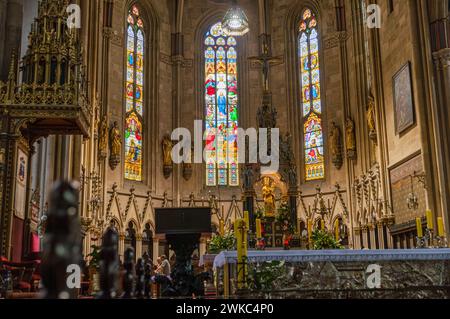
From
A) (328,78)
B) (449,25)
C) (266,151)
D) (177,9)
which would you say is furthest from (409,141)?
(177,9)

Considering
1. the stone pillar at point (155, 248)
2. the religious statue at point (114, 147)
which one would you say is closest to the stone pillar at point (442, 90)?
the stone pillar at point (155, 248)

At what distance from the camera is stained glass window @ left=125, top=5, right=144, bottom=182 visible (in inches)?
912

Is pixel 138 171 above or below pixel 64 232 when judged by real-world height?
above

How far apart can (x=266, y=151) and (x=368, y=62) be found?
18.9 ft

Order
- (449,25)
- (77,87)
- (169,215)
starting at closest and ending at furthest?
(169,215)
(77,87)
(449,25)

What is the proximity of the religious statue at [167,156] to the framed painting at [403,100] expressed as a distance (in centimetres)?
1038

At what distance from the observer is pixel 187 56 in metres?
25.7

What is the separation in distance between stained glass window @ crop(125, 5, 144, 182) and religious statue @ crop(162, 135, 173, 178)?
106 cm

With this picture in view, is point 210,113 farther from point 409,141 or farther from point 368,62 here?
point 409,141

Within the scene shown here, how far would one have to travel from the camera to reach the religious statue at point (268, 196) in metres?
16.7

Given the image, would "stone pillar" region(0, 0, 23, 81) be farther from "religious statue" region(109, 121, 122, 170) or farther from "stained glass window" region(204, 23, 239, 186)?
"stained glass window" region(204, 23, 239, 186)

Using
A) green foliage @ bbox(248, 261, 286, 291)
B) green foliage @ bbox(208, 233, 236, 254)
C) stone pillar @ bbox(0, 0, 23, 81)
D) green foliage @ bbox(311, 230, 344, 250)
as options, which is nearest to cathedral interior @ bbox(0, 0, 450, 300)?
stone pillar @ bbox(0, 0, 23, 81)

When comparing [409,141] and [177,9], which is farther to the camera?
[177,9]

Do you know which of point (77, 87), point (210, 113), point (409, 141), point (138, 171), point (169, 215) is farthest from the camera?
point (210, 113)
